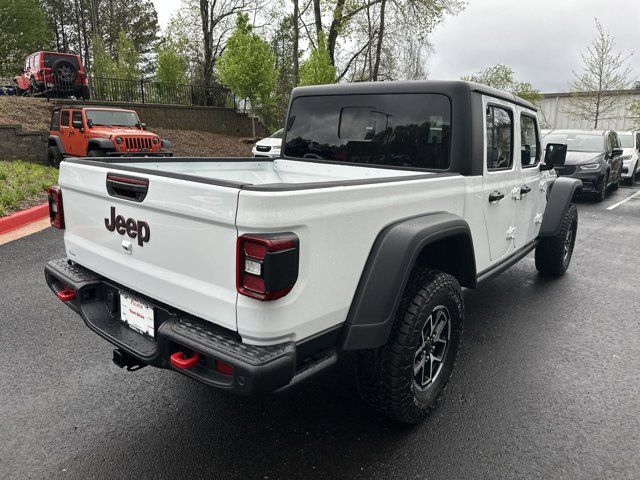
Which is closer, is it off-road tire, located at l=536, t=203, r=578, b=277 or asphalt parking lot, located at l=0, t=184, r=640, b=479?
asphalt parking lot, located at l=0, t=184, r=640, b=479

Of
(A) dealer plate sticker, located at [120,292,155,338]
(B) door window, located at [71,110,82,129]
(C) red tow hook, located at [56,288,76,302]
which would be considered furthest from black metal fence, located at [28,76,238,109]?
(A) dealer plate sticker, located at [120,292,155,338]

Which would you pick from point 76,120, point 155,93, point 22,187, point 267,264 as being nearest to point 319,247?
point 267,264

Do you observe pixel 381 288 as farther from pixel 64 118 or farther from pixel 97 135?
pixel 64 118

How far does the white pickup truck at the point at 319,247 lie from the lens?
6.33 feet

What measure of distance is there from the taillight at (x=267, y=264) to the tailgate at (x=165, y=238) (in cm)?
6

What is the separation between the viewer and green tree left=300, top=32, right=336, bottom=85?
801 inches

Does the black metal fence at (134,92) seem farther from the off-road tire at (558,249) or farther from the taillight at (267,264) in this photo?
the taillight at (267,264)

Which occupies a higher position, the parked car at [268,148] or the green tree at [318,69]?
the green tree at [318,69]

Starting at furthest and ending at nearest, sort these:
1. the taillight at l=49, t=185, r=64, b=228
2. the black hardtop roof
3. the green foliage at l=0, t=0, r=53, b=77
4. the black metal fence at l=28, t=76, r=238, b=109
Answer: the green foliage at l=0, t=0, r=53, b=77, the black metal fence at l=28, t=76, r=238, b=109, the black hardtop roof, the taillight at l=49, t=185, r=64, b=228

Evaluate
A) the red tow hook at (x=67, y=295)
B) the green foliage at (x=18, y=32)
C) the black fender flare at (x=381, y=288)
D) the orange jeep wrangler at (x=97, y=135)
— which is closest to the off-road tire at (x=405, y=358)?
the black fender flare at (x=381, y=288)

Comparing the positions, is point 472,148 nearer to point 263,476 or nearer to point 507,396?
point 507,396

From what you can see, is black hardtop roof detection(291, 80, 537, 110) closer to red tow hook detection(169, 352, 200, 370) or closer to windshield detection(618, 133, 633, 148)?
red tow hook detection(169, 352, 200, 370)

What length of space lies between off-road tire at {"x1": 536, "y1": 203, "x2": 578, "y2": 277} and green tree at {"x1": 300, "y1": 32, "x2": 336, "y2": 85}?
53.0 ft

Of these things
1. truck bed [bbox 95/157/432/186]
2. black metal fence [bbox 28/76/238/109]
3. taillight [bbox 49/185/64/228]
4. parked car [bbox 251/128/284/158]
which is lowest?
taillight [bbox 49/185/64/228]
